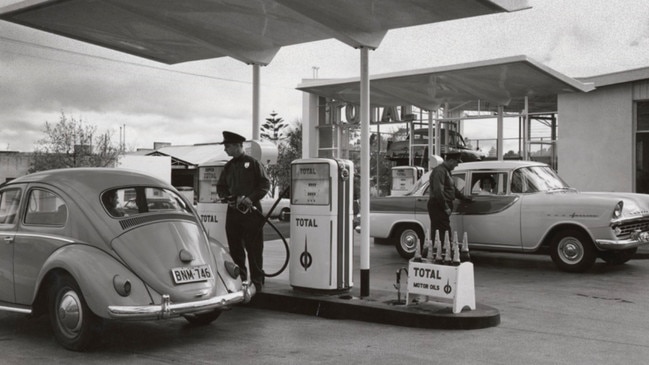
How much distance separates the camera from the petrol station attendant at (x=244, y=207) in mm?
8445

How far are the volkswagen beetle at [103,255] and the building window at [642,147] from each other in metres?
18.1

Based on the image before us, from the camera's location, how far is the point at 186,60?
11.2 m

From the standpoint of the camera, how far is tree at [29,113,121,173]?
4709 centimetres

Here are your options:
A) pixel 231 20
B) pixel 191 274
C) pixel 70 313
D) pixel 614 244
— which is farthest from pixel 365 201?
pixel 614 244

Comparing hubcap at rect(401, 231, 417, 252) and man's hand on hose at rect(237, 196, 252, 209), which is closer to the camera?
man's hand on hose at rect(237, 196, 252, 209)

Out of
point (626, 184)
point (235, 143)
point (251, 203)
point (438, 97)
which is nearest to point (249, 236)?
point (251, 203)

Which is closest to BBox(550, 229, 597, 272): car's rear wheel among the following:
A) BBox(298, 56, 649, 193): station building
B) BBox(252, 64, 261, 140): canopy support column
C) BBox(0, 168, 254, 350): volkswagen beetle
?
BBox(252, 64, 261, 140): canopy support column

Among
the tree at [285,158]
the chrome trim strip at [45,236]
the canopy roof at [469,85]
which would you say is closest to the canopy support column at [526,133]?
the canopy roof at [469,85]

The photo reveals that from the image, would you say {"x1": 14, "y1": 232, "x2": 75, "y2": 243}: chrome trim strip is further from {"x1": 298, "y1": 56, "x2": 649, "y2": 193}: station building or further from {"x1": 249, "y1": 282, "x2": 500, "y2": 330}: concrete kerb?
{"x1": 298, "y1": 56, "x2": 649, "y2": 193}: station building

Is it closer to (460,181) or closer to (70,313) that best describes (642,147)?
(460,181)

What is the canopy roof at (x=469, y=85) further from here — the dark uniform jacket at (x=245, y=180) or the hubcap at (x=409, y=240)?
the dark uniform jacket at (x=245, y=180)

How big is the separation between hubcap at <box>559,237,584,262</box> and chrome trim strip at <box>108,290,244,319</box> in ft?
23.5

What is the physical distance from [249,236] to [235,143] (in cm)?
122

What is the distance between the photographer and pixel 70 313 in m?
6.10
